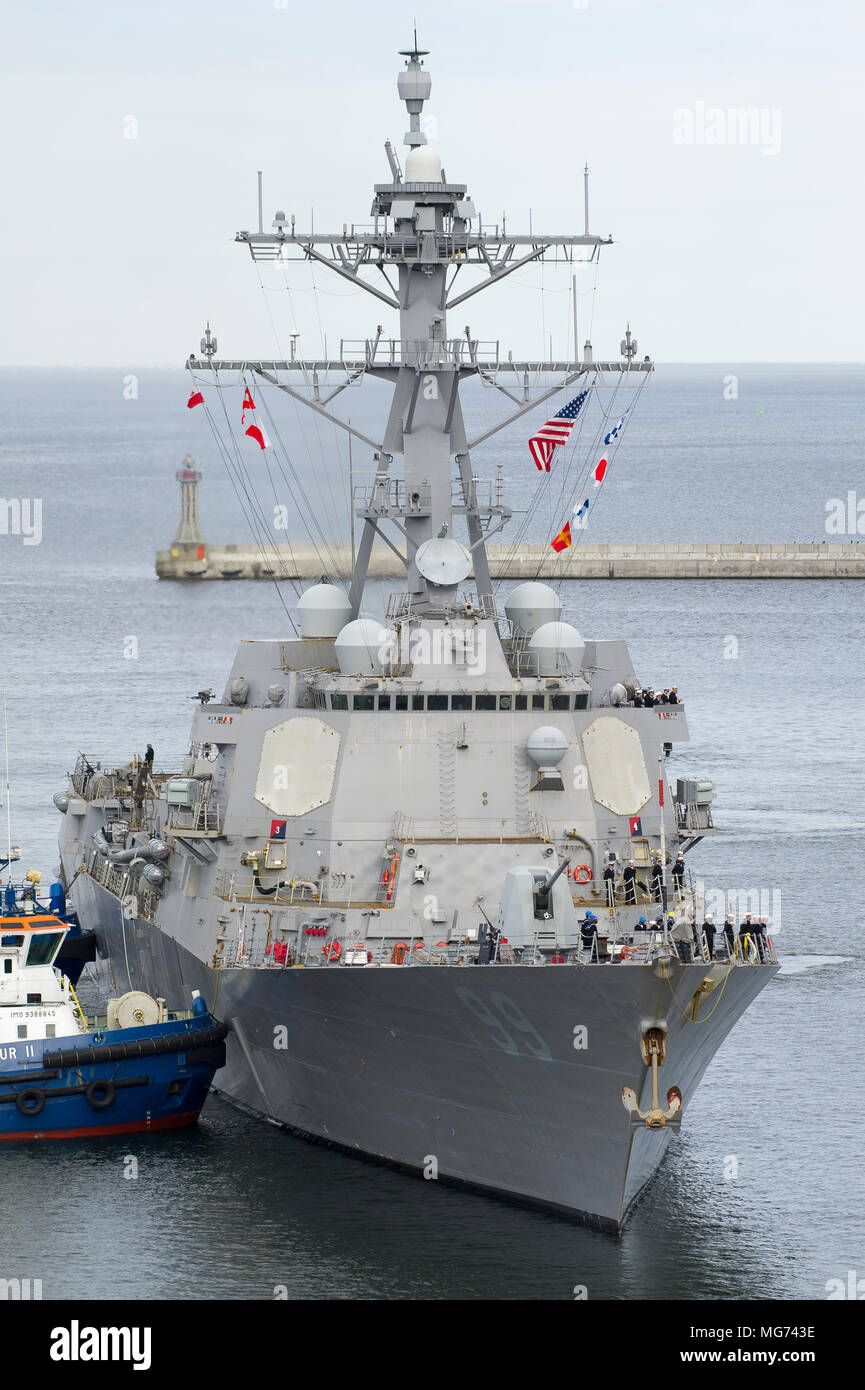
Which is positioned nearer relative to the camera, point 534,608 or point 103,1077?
point 103,1077

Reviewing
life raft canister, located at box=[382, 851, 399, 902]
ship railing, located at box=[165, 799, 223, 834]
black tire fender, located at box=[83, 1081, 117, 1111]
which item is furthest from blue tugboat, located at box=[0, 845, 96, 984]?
life raft canister, located at box=[382, 851, 399, 902]

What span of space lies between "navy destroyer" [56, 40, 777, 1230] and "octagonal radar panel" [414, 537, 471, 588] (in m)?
0.03

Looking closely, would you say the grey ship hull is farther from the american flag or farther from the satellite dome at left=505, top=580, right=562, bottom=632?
the american flag

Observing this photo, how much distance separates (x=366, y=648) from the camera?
1017 inches

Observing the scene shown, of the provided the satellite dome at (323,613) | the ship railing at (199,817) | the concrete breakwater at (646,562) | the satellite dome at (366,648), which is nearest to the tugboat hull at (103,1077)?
the ship railing at (199,817)

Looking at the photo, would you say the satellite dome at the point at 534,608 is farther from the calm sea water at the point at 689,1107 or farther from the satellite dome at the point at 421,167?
the satellite dome at the point at 421,167

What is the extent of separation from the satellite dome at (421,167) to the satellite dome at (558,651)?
547cm

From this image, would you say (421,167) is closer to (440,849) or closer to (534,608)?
(534,608)

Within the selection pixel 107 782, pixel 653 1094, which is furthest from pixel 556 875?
pixel 107 782

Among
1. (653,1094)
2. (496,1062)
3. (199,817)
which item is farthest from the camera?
(199,817)

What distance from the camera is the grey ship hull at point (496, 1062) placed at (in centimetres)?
2225

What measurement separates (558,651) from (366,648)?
2.24 m

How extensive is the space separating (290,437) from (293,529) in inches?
1668
